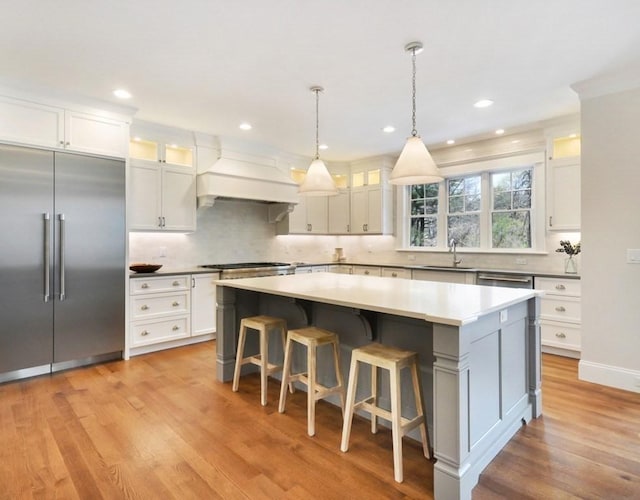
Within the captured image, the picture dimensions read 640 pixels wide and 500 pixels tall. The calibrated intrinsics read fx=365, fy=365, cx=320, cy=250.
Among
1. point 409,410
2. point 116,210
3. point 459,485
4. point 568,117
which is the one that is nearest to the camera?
point 459,485

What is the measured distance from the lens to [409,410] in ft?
7.80

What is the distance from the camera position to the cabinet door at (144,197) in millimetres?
4199

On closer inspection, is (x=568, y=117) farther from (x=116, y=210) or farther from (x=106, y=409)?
(x=106, y=409)

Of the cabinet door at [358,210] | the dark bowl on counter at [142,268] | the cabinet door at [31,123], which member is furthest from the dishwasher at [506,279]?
the cabinet door at [31,123]

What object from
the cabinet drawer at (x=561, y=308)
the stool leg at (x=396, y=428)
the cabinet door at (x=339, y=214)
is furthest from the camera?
the cabinet door at (x=339, y=214)

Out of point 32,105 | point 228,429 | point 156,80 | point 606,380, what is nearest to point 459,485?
point 228,429

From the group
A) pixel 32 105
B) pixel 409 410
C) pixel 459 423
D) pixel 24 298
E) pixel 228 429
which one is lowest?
pixel 228 429

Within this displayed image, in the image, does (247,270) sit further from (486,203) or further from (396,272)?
(486,203)

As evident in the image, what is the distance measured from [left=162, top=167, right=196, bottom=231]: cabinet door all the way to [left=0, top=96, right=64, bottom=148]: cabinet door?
1.17 meters

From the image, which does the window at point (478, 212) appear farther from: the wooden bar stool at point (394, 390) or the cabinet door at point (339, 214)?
the wooden bar stool at point (394, 390)

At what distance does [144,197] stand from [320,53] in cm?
272

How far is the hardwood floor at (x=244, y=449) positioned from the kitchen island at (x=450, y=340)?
0.18 meters

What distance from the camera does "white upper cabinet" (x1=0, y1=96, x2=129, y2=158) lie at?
128 inches

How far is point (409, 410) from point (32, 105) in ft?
13.5
